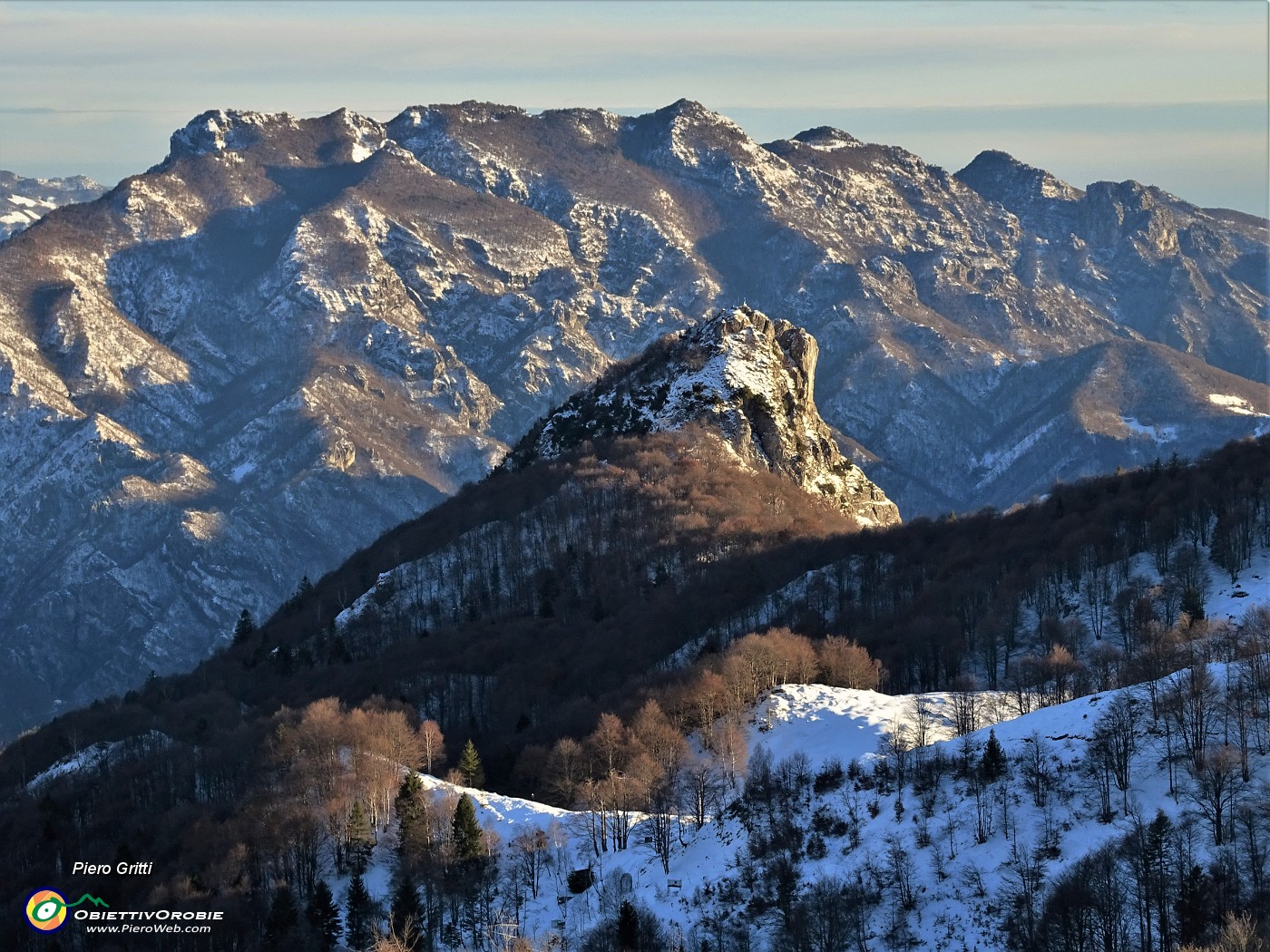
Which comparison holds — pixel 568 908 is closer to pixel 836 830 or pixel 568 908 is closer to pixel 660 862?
pixel 660 862

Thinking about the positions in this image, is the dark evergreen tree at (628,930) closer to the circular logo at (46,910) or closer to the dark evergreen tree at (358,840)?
the dark evergreen tree at (358,840)

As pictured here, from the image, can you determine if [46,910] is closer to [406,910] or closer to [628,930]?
[406,910]

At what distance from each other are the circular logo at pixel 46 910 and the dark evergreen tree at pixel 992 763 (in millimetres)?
79687

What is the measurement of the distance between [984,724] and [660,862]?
135ft

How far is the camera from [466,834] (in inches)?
6880

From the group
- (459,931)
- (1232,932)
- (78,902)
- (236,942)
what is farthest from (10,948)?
(1232,932)

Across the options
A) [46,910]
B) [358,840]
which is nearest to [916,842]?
[358,840]

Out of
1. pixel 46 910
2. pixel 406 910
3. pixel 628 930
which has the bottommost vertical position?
pixel 628 930

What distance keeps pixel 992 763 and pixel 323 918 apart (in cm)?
5335

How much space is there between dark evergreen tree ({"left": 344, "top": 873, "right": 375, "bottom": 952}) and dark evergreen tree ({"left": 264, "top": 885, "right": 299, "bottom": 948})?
4172mm

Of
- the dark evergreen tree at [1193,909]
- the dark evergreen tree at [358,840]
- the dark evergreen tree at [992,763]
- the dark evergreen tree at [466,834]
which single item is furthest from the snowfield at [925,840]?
the dark evergreen tree at [1193,909]

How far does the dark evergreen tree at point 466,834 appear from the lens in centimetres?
17388

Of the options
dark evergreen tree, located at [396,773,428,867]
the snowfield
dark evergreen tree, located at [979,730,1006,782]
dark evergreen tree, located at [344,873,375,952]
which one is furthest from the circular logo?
dark evergreen tree, located at [979,730,1006,782]

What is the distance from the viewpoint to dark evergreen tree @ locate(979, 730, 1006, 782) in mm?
164750
